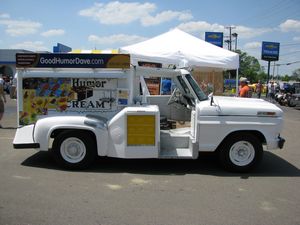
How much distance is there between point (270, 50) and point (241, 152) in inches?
1398

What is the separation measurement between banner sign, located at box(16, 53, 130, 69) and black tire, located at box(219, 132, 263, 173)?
2385 mm

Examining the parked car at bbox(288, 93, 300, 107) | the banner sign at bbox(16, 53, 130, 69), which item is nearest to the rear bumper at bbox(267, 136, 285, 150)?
the banner sign at bbox(16, 53, 130, 69)

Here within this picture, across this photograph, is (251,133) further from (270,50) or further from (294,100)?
(270,50)

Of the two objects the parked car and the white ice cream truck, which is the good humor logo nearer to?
the white ice cream truck

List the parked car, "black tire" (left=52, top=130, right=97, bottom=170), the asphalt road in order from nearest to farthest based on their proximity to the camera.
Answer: the asphalt road
"black tire" (left=52, top=130, right=97, bottom=170)
the parked car

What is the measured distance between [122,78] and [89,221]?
320 centimetres

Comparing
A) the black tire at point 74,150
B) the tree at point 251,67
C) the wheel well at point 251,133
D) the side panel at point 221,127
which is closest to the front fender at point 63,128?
the black tire at point 74,150

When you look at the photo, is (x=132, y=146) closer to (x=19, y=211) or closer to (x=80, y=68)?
(x=80, y=68)

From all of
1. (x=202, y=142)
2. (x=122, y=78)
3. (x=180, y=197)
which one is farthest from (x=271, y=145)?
(x=122, y=78)

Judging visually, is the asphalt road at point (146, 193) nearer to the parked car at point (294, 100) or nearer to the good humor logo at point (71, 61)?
the good humor logo at point (71, 61)

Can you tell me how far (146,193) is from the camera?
18.1ft

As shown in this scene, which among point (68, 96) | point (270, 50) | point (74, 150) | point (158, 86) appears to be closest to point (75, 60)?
point (68, 96)

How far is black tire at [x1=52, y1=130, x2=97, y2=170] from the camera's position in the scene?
22.0ft

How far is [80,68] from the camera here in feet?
22.7
